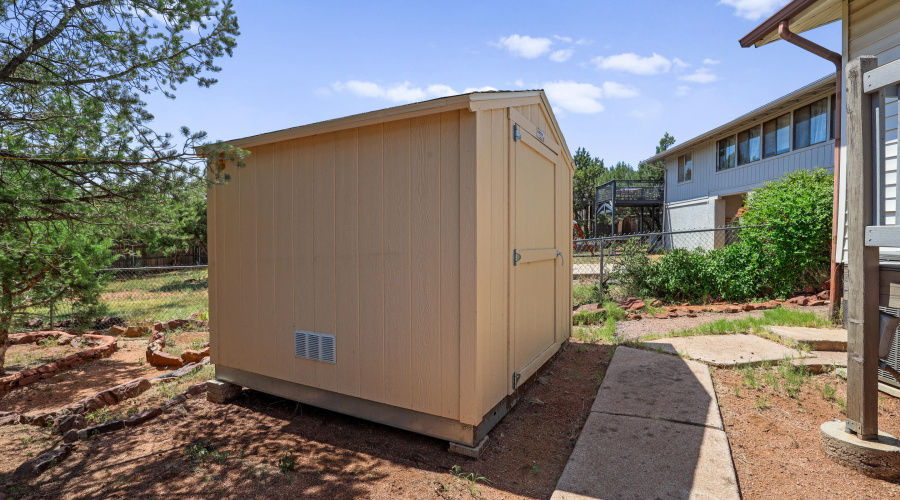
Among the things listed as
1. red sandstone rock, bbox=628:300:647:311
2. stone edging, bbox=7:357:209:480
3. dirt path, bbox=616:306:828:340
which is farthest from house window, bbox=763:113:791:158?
stone edging, bbox=7:357:209:480

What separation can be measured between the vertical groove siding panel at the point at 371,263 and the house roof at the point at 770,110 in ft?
33.5

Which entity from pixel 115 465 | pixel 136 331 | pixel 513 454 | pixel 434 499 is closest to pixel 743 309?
pixel 513 454

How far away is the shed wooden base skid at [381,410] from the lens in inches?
106

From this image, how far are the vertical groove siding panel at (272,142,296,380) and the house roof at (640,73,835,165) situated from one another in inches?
418

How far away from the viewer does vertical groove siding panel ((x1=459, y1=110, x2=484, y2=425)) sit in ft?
8.29

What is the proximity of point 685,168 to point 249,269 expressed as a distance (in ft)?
52.7

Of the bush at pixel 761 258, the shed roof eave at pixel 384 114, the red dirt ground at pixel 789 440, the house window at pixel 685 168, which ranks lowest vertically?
the red dirt ground at pixel 789 440

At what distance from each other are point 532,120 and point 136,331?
702 cm

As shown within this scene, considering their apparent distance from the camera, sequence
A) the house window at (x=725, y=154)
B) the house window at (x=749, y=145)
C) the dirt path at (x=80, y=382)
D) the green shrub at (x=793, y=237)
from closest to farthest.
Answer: the dirt path at (x=80, y=382), the green shrub at (x=793, y=237), the house window at (x=749, y=145), the house window at (x=725, y=154)

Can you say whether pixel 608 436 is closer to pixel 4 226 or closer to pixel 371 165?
pixel 371 165

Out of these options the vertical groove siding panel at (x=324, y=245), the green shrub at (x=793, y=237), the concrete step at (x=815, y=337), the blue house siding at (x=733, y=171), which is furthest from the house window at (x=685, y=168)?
the vertical groove siding panel at (x=324, y=245)

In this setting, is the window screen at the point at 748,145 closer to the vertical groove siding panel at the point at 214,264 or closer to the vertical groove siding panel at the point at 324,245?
the vertical groove siding panel at the point at 324,245

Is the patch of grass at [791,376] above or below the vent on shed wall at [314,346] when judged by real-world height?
below

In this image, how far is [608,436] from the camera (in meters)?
2.67
